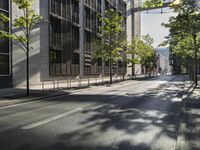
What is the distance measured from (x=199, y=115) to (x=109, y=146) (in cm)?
517

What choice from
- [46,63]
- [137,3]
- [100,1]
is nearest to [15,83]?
[46,63]

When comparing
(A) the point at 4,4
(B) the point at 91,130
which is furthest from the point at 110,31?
(B) the point at 91,130

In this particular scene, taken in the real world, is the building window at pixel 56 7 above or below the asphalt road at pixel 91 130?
above

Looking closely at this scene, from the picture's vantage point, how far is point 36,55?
29.0 m

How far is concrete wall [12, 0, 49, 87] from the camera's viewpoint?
25.8 meters

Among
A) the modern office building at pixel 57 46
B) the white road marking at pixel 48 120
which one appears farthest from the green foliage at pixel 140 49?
the white road marking at pixel 48 120

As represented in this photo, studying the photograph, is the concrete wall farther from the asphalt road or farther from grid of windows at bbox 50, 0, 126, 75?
the asphalt road

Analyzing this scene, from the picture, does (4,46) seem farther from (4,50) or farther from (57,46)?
(57,46)

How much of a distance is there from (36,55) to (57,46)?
5.16 metres

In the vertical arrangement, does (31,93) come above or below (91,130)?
above

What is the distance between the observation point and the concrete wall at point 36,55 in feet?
84.7

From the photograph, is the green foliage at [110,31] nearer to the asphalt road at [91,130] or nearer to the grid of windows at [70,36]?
the grid of windows at [70,36]

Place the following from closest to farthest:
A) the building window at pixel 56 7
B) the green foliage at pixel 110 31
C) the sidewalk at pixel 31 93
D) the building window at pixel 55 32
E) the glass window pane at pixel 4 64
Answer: the sidewalk at pixel 31 93
the glass window pane at pixel 4 64
the building window at pixel 56 7
the building window at pixel 55 32
the green foliage at pixel 110 31

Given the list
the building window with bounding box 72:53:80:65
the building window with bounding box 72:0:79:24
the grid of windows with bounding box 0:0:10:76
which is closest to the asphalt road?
the grid of windows with bounding box 0:0:10:76
